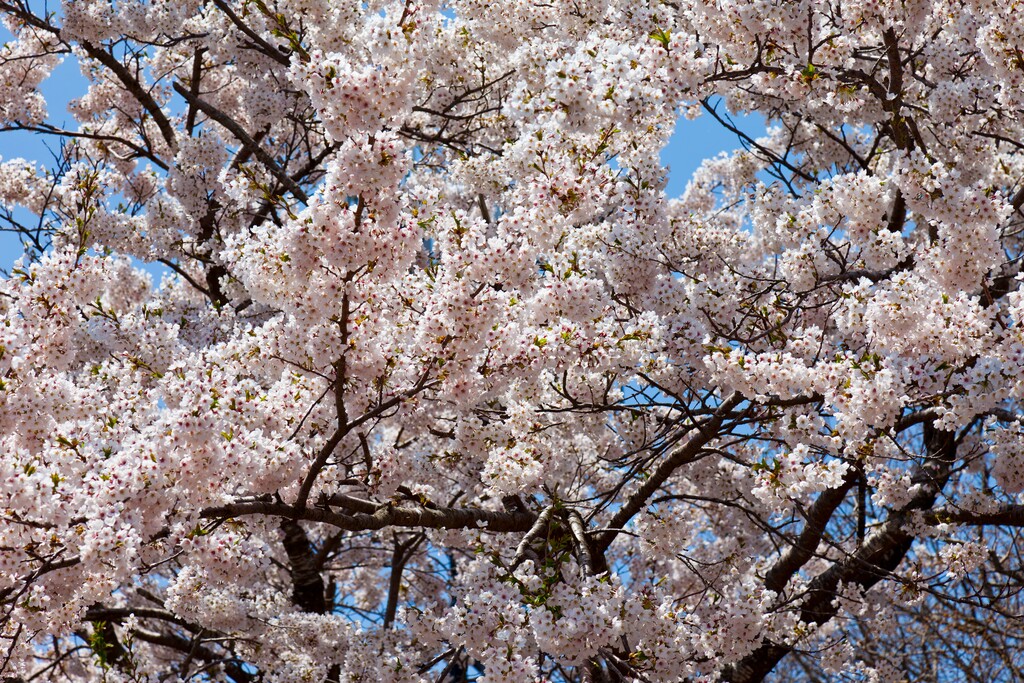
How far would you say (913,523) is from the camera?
7262mm

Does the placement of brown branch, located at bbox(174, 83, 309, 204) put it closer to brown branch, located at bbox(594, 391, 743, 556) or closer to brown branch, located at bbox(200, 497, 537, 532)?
brown branch, located at bbox(200, 497, 537, 532)

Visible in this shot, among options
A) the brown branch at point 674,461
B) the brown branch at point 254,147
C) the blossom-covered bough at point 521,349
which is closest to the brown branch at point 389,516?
the blossom-covered bough at point 521,349

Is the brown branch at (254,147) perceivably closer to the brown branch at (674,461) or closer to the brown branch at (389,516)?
the brown branch at (389,516)

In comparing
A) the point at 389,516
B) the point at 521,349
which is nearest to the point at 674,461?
the point at 521,349

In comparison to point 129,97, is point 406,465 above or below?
below

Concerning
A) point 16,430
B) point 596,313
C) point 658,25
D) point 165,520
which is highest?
point 658,25

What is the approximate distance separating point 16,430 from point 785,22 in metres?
4.86

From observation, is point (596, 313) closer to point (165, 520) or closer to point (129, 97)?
point (165, 520)

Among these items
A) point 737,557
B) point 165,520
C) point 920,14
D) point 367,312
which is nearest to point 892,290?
point 920,14

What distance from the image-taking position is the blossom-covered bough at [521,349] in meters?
4.33

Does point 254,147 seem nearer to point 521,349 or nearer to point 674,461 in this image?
point 521,349

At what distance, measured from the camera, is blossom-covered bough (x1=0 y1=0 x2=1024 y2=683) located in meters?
4.33

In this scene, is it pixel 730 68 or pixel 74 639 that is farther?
pixel 74 639

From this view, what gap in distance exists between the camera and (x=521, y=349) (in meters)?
5.28
